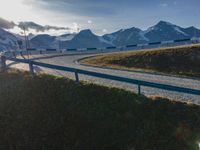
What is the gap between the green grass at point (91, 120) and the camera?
11.2 m

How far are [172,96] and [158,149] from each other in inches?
143

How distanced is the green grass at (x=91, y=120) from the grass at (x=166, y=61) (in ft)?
37.1

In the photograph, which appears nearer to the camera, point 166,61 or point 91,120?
point 91,120

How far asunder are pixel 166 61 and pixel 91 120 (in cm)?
1572

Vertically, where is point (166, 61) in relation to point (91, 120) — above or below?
above

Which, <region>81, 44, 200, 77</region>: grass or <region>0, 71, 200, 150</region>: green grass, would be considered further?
<region>81, 44, 200, 77</region>: grass

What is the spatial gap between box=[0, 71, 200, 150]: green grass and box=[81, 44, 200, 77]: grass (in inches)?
445

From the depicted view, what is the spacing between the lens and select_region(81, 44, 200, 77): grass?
24375 millimetres

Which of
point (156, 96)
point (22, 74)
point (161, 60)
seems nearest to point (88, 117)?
point (156, 96)

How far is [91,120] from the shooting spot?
41.1 feet

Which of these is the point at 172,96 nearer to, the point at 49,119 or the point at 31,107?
the point at 49,119

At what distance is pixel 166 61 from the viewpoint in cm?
2647

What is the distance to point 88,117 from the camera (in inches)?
500

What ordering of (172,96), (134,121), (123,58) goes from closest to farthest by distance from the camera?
(134,121)
(172,96)
(123,58)
